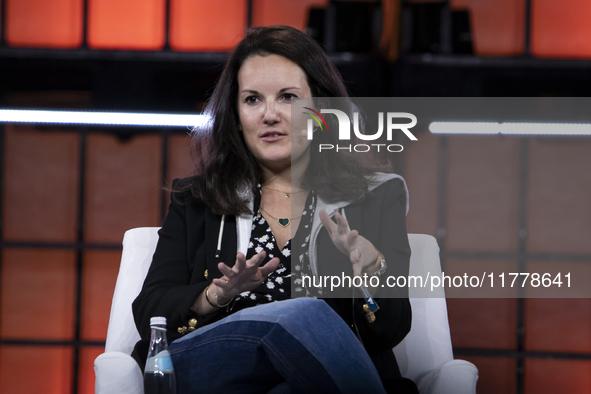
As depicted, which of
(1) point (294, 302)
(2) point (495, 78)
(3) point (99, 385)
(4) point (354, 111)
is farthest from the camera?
(2) point (495, 78)

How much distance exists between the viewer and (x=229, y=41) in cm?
243

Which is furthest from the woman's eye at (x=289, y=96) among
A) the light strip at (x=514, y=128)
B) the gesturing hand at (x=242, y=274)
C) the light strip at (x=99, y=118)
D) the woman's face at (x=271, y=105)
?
the light strip at (x=514, y=128)

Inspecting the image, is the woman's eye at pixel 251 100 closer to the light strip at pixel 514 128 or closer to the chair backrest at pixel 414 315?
the chair backrest at pixel 414 315

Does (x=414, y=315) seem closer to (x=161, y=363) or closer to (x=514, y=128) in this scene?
(x=161, y=363)

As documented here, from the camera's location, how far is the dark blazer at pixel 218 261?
128 cm

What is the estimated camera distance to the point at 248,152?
156cm

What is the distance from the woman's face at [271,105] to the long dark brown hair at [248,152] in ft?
0.11

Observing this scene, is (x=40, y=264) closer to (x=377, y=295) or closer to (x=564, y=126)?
(x=377, y=295)

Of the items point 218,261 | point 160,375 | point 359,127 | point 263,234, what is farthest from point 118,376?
point 359,127

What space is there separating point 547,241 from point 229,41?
1.72m

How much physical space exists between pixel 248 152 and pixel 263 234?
27 centimetres

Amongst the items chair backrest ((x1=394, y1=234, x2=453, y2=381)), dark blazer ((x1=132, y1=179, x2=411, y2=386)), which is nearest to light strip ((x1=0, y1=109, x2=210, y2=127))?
dark blazer ((x1=132, y1=179, x2=411, y2=386))

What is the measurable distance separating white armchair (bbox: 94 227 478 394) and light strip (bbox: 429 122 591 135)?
0.87 meters

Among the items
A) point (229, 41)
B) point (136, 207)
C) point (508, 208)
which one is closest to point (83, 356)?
point (136, 207)
